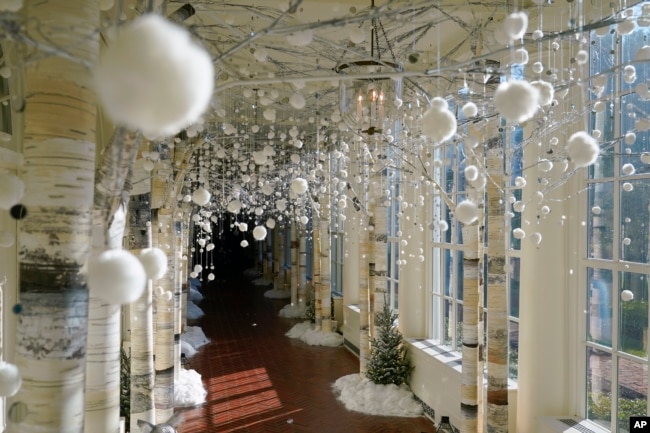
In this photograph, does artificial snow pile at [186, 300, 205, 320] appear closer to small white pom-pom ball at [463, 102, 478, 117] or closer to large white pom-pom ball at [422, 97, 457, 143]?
small white pom-pom ball at [463, 102, 478, 117]

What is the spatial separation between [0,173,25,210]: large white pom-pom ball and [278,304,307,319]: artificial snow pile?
12.6 m

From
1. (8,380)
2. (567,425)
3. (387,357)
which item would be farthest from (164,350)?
(8,380)

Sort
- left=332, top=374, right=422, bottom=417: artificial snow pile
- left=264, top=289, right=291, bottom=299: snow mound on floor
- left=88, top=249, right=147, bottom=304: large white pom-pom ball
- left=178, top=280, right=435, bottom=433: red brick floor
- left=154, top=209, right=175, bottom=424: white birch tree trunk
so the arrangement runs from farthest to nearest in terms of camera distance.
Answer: left=264, top=289, right=291, bottom=299: snow mound on floor → left=332, top=374, right=422, bottom=417: artificial snow pile → left=178, top=280, right=435, bottom=433: red brick floor → left=154, top=209, right=175, bottom=424: white birch tree trunk → left=88, top=249, right=147, bottom=304: large white pom-pom ball

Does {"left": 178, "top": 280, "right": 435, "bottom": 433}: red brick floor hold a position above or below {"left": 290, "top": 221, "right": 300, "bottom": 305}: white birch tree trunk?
below

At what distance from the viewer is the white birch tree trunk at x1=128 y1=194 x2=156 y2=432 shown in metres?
4.01

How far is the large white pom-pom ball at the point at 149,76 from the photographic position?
67 cm

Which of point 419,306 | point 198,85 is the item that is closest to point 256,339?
point 419,306

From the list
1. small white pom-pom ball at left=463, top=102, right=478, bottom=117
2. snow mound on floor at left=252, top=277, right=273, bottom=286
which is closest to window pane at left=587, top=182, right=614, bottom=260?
small white pom-pom ball at left=463, top=102, right=478, bottom=117

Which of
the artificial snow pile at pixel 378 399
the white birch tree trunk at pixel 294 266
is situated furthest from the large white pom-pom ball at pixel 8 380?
the white birch tree trunk at pixel 294 266

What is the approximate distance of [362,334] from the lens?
26.2 ft

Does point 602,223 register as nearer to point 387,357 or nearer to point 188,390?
point 387,357

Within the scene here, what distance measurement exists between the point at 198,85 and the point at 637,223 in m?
4.36

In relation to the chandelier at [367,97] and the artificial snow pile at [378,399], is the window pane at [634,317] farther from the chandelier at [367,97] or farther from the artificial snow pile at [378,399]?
the artificial snow pile at [378,399]

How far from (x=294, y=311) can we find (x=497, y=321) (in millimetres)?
10067
